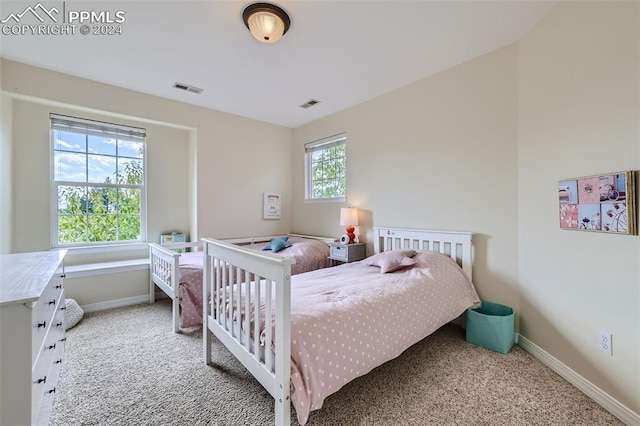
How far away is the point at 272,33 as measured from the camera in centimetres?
190

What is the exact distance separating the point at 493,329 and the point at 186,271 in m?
2.82

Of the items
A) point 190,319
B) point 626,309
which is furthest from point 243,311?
point 626,309

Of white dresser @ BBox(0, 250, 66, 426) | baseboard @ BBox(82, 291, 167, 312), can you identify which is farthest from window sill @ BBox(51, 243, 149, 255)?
white dresser @ BBox(0, 250, 66, 426)


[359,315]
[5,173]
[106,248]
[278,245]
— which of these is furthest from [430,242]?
[5,173]

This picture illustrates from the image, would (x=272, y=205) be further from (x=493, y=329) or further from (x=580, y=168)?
(x=580, y=168)

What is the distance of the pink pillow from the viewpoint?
7.80ft

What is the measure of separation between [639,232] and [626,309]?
1.47 feet

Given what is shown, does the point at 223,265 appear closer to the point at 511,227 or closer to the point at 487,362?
the point at 487,362

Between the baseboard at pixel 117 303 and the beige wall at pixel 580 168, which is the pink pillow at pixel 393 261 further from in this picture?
the baseboard at pixel 117 303

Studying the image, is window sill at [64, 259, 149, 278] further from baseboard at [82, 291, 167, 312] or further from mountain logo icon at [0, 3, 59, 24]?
mountain logo icon at [0, 3, 59, 24]

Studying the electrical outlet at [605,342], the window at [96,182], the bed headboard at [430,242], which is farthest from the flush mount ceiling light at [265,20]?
the electrical outlet at [605,342]

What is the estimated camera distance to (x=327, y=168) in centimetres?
413

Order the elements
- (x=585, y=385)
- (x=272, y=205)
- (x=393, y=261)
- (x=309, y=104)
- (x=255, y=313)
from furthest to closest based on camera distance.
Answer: (x=272, y=205)
(x=309, y=104)
(x=393, y=261)
(x=585, y=385)
(x=255, y=313)

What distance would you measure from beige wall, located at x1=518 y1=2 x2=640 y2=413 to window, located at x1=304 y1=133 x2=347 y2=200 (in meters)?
2.15
